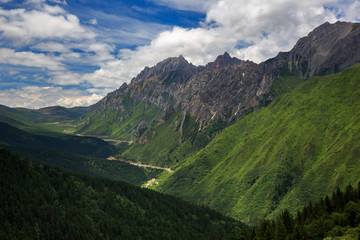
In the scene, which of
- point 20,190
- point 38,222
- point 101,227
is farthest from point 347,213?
point 20,190

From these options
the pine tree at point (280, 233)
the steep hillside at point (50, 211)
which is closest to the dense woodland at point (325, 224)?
the pine tree at point (280, 233)

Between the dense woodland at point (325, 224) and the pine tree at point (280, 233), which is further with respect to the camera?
the pine tree at point (280, 233)

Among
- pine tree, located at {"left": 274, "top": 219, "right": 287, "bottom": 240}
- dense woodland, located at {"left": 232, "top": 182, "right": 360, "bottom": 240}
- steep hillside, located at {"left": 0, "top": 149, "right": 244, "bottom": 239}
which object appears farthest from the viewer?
steep hillside, located at {"left": 0, "top": 149, "right": 244, "bottom": 239}

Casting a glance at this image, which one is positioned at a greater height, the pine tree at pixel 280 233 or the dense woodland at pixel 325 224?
the dense woodland at pixel 325 224

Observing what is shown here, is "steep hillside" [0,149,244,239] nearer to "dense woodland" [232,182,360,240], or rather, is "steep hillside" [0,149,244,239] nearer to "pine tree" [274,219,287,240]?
"dense woodland" [232,182,360,240]

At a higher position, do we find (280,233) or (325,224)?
(325,224)

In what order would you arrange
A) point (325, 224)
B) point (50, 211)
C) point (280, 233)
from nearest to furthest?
point (325, 224) → point (280, 233) → point (50, 211)

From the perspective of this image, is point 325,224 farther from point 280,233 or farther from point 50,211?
point 50,211

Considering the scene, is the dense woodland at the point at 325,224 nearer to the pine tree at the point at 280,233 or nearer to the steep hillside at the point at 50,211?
the pine tree at the point at 280,233

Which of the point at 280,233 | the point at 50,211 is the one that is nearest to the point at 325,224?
the point at 280,233

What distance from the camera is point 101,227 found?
177 m

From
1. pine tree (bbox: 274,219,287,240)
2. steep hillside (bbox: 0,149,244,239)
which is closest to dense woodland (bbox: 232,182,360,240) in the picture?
pine tree (bbox: 274,219,287,240)

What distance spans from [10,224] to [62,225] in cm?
2756

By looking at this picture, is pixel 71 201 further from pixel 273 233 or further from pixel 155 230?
pixel 273 233
